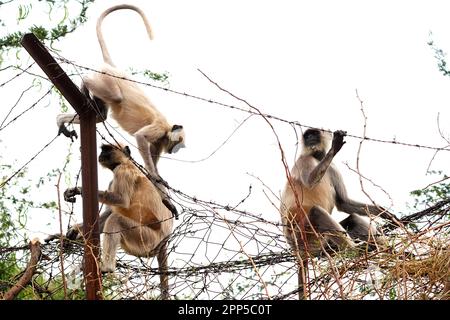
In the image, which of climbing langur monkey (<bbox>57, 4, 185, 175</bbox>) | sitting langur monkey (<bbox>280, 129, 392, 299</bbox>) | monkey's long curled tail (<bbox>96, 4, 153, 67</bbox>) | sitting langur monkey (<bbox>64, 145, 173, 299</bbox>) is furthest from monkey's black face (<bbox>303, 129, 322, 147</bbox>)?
monkey's long curled tail (<bbox>96, 4, 153, 67</bbox>)

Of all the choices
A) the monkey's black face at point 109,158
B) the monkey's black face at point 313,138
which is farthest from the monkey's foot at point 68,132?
the monkey's black face at point 313,138

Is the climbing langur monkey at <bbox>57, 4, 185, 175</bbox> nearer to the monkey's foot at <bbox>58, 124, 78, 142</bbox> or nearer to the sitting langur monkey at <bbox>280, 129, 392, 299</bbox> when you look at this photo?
the sitting langur monkey at <bbox>280, 129, 392, 299</bbox>

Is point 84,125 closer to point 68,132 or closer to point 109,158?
point 68,132

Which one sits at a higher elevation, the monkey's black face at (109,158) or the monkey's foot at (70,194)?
the monkey's black face at (109,158)

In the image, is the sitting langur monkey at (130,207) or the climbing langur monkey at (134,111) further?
the climbing langur monkey at (134,111)

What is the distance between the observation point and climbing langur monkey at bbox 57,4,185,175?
30.3 ft

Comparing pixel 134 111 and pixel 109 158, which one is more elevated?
pixel 134 111

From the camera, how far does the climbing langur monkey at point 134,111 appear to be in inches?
364

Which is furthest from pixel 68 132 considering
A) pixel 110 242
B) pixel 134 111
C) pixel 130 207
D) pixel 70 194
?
pixel 134 111

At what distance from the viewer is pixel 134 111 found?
31.6 feet

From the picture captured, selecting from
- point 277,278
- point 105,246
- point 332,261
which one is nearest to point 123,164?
point 105,246

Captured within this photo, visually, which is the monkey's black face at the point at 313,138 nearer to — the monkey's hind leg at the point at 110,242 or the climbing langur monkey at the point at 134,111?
the climbing langur monkey at the point at 134,111

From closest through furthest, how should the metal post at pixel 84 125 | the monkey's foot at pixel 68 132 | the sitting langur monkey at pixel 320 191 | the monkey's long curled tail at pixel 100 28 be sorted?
the metal post at pixel 84 125
the monkey's foot at pixel 68 132
the sitting langur monkey at pixel 320 191
the monkey's long curled tail at pixel 100 28

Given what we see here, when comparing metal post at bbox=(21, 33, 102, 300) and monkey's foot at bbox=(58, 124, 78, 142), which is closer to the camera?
metal post at bbox=(21, 33, 102, 300)
